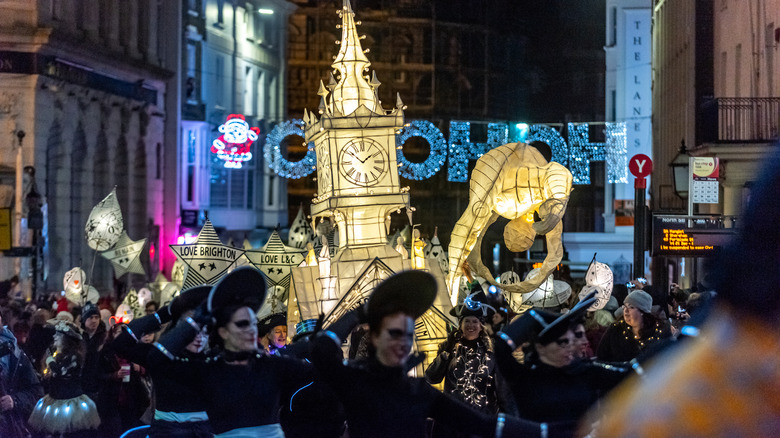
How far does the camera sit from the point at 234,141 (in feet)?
160

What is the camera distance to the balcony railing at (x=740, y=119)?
22.9 metres

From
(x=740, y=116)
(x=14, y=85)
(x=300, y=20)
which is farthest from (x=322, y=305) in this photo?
(x=300, y=20)

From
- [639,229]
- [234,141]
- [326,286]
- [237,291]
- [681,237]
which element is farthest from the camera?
[234,141]

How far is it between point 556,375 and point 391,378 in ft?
2.83

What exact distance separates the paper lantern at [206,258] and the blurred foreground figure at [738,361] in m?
12.8

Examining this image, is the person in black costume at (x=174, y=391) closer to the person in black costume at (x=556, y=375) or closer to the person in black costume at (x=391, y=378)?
the person in black costume at (x=391, y=378)

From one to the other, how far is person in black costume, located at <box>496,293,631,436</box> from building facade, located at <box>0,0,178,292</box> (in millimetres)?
20931

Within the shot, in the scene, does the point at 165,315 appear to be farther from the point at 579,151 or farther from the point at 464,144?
the point at 579,151

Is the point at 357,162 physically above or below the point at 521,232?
above

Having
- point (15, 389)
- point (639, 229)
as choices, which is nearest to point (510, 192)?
point (639, 229)

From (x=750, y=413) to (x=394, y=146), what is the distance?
11.6 meters

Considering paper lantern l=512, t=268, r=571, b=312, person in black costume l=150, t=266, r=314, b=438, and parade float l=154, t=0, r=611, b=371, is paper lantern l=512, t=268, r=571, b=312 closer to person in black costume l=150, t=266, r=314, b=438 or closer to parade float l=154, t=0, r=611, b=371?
parade float l=154, t=0, r=611, b=371

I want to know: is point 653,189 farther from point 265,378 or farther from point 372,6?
point 265,378

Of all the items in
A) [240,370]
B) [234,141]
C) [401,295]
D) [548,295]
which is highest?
[234,141]
